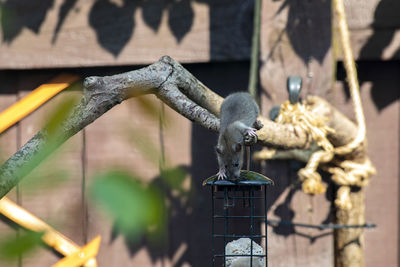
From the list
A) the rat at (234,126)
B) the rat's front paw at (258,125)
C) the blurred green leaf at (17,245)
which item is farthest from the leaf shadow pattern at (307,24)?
the blurred green leaf at (17,245)

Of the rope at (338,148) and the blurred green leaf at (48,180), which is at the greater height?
the rope at (338,148)

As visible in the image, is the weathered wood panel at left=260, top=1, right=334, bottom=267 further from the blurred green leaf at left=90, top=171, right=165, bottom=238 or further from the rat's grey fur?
the blurred green leaf at left=90, top=171, right=165, bottom=238

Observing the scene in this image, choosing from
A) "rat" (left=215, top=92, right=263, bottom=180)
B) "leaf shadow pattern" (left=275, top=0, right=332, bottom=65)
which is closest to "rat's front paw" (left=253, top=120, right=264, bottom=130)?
"rat" (left=215, top=92, right=263, bottom=180)

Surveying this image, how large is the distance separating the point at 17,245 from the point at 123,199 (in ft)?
0.41

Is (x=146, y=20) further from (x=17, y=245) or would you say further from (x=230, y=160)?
(x=17, y=245)

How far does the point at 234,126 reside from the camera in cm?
167

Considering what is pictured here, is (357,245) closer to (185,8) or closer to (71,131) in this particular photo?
(185,8)

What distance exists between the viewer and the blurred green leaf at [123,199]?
0.64 meters

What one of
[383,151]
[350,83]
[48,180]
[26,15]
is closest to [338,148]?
[350,83]

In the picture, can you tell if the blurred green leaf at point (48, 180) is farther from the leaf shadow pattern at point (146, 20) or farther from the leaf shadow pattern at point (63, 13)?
the leaf shadow pattern at point (63, 13)

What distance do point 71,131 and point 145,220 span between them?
0.41 metres

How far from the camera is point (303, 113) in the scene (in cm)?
183

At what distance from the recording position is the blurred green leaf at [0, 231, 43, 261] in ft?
2.05

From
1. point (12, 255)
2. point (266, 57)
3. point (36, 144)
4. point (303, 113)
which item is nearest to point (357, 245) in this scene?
point (303, 113)
